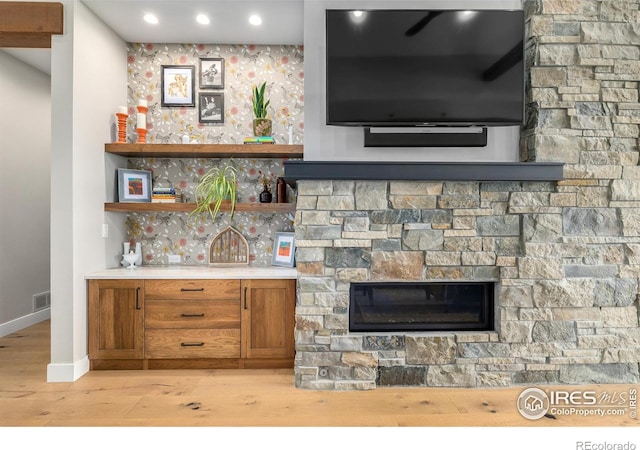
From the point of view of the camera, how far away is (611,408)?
2227 mm

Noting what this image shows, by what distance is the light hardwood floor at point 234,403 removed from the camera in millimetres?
2066

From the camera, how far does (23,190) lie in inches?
148

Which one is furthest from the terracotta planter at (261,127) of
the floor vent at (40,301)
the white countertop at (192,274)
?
the floor vent at (40,301)

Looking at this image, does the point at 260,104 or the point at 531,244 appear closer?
the point at 531,244

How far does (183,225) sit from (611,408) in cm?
340

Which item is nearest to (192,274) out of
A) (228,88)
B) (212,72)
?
(228,88)

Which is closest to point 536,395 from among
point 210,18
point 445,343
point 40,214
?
point 445,343

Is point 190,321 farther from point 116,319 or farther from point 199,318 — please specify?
point 116,319

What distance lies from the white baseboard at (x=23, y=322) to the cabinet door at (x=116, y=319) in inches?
60.6

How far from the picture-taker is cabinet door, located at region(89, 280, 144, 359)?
2686 millimetres

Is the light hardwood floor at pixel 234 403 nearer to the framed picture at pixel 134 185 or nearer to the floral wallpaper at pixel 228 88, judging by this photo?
the framed picture at pixel 134 185

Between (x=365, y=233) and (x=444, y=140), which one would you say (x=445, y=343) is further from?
(x=444, y=140)

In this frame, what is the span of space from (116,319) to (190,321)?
0.54 meters

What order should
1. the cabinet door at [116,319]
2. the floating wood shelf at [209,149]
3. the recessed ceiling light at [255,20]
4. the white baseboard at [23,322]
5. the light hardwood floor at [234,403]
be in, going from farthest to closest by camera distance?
the white baseboard at [23,322], the floating wood shelf at [209,149], the recessed ceiling light at [255,20], the cabinet door at [116,319], the light hardwood floor at [234,403]
